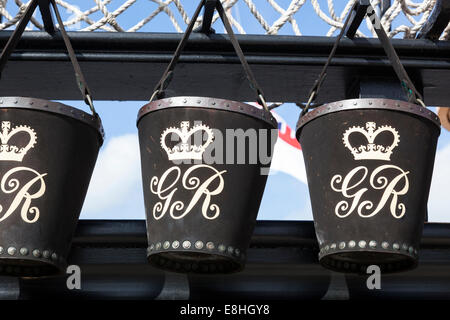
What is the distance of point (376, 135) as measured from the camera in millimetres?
2080

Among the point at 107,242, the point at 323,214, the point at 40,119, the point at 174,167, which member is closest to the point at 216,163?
the point at 174,167

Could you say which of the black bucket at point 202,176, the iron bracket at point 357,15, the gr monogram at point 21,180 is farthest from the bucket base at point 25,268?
the iron bracket at point 357,15

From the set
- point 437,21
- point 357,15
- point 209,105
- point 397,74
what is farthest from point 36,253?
point 437,21

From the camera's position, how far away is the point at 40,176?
2043mm

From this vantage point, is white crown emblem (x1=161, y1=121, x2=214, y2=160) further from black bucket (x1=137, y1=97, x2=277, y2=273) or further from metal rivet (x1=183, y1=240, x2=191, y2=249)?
metal rivet (x1=183, y1=240, x2=191, y2=249)

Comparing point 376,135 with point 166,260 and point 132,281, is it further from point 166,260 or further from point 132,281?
point 132,281

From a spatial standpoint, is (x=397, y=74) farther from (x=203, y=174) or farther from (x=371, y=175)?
(x=203, y=174)

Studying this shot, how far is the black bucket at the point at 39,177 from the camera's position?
2.02m

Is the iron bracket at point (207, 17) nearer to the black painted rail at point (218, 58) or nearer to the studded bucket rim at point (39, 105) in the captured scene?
the black painted rail at point (218, 58)

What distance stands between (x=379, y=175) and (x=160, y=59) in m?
0.95

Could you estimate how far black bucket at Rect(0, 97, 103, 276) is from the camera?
6.62 feet

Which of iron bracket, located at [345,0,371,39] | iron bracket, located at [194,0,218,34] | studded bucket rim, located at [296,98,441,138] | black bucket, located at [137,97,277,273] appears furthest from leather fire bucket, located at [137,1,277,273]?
iron bracket, located at [345,0,371,39]

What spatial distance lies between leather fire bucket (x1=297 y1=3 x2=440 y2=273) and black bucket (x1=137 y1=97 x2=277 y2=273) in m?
0.17

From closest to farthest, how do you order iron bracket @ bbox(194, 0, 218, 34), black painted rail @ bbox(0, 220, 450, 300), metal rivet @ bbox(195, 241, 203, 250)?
metal rivet @ bbox(195, 241, 203, 250) → iron bracket @ bbox(194, 0, 218, 34) → black painted rail @ bbox(0, 220, 450, 300)
